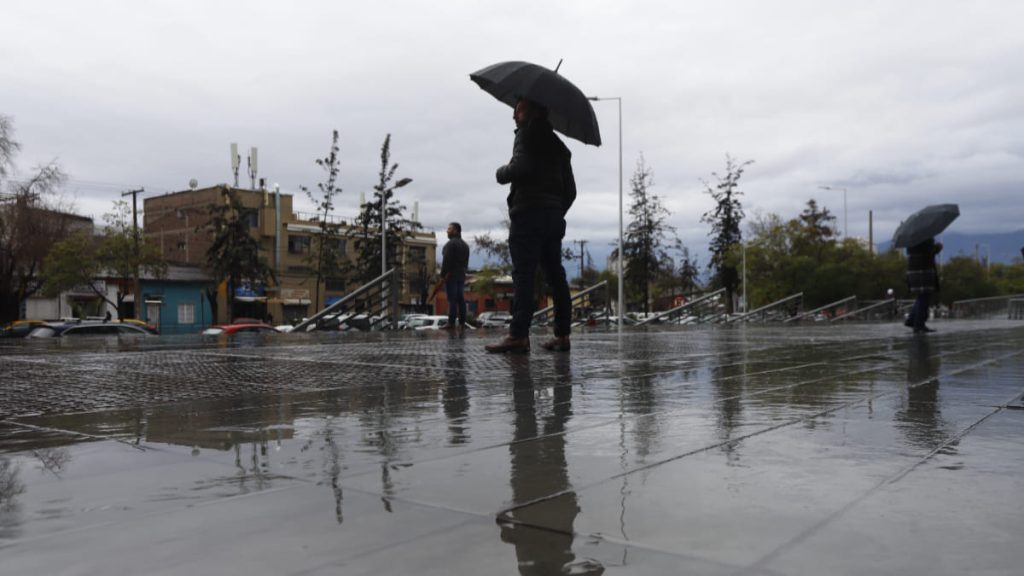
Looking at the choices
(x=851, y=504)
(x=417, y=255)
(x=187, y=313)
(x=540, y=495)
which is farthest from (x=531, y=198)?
(x=417, y=255)

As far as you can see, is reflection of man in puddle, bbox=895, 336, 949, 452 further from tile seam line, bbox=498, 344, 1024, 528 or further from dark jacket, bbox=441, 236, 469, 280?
dark jacket, bbox=441, 236, 469, 280

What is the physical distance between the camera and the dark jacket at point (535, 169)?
261 inches

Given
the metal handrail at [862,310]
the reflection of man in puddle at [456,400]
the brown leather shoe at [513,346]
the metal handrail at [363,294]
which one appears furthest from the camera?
the metal handrail at [862,310]

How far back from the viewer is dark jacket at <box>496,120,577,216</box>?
6633 millimetres

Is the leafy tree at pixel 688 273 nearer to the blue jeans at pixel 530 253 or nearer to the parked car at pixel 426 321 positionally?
the parked car at pixel 426 321

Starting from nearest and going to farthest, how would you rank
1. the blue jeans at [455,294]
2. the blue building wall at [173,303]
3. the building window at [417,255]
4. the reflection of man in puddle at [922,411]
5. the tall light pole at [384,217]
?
the reflection of man in puddle at [922,411] < the blue jeans at [455,294] < the tall light pole at [384,217] < the building window at [417,255] < the blue building wall at [173,303]

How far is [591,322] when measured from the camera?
73.0 ft

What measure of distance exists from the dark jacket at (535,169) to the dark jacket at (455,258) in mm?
6940

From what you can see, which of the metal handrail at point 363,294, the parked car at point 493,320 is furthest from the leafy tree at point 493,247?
the metal handrail at point 363,294

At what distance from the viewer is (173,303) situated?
5888 cm

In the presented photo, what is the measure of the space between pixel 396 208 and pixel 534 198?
3706 centimetres

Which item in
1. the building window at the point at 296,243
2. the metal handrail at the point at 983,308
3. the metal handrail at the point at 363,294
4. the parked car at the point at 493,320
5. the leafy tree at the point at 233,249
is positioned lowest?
the parked car at the point at 493,320

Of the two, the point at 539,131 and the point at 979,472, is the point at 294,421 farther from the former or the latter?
the point at 539,131

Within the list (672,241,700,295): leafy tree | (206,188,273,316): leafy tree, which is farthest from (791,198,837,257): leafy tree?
(206,188,273,316): leafy tree
